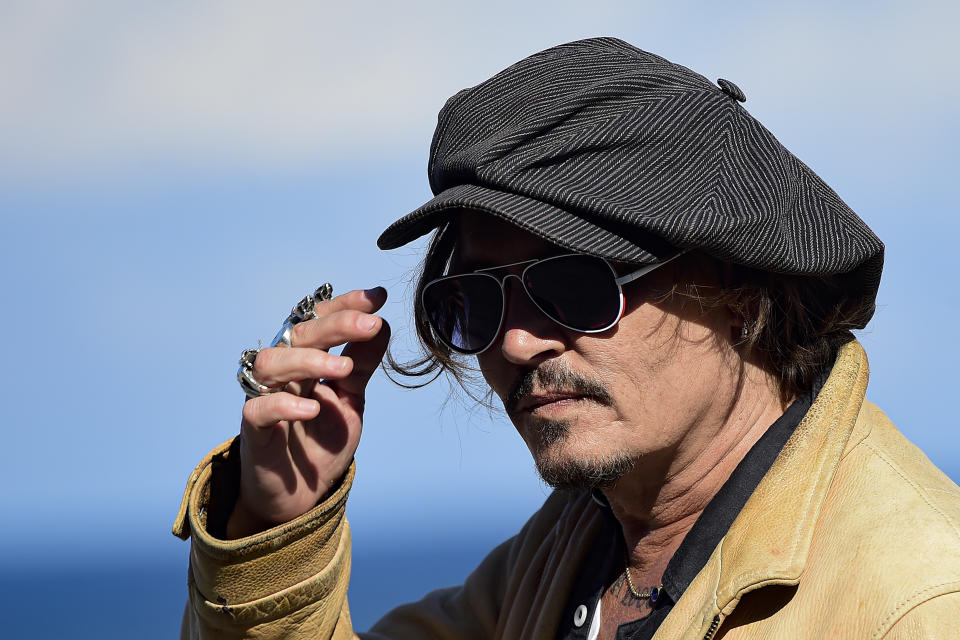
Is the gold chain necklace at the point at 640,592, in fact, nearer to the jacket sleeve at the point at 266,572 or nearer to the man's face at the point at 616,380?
the man's face at the point at 616,380

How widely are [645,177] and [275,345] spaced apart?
0.94 meters

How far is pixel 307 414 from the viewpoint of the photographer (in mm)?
2064

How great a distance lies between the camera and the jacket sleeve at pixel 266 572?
7.39 ft

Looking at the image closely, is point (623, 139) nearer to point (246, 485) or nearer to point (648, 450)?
point (648, 450)

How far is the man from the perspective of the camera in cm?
182

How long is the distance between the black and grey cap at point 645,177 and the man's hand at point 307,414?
29 centimetres

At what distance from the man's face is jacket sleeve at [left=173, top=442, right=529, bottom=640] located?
23.9 inches

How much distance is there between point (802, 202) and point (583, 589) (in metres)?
1.13

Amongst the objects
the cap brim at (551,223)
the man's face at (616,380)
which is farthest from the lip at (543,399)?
the cap brim at (551,223)

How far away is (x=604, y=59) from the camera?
7.35ft

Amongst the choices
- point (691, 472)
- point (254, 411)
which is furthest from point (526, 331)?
point (254, 411)

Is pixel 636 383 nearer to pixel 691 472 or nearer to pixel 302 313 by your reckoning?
pixel 691 472

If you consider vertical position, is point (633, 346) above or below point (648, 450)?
above

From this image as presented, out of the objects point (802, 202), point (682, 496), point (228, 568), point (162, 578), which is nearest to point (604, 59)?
point (802, 202)
